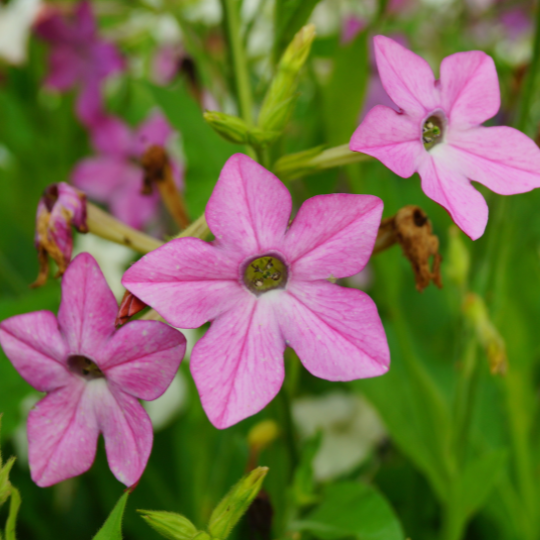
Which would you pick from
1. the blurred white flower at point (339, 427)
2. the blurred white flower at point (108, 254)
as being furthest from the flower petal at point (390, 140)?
the blurred white flower at point (108, 254)

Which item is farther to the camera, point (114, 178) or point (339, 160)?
point (114, 178)

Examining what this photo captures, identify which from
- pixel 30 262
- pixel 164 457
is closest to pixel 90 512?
pixel 164 457

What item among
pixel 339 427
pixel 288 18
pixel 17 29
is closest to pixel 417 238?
pixel 288 18

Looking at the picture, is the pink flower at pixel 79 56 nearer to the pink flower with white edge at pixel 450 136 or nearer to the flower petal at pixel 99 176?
the flower petal at pixel 99 176

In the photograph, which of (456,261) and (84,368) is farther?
(456,261)

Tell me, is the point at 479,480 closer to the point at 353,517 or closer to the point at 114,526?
the point at 353,517

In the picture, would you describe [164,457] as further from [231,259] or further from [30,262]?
[231,259]
